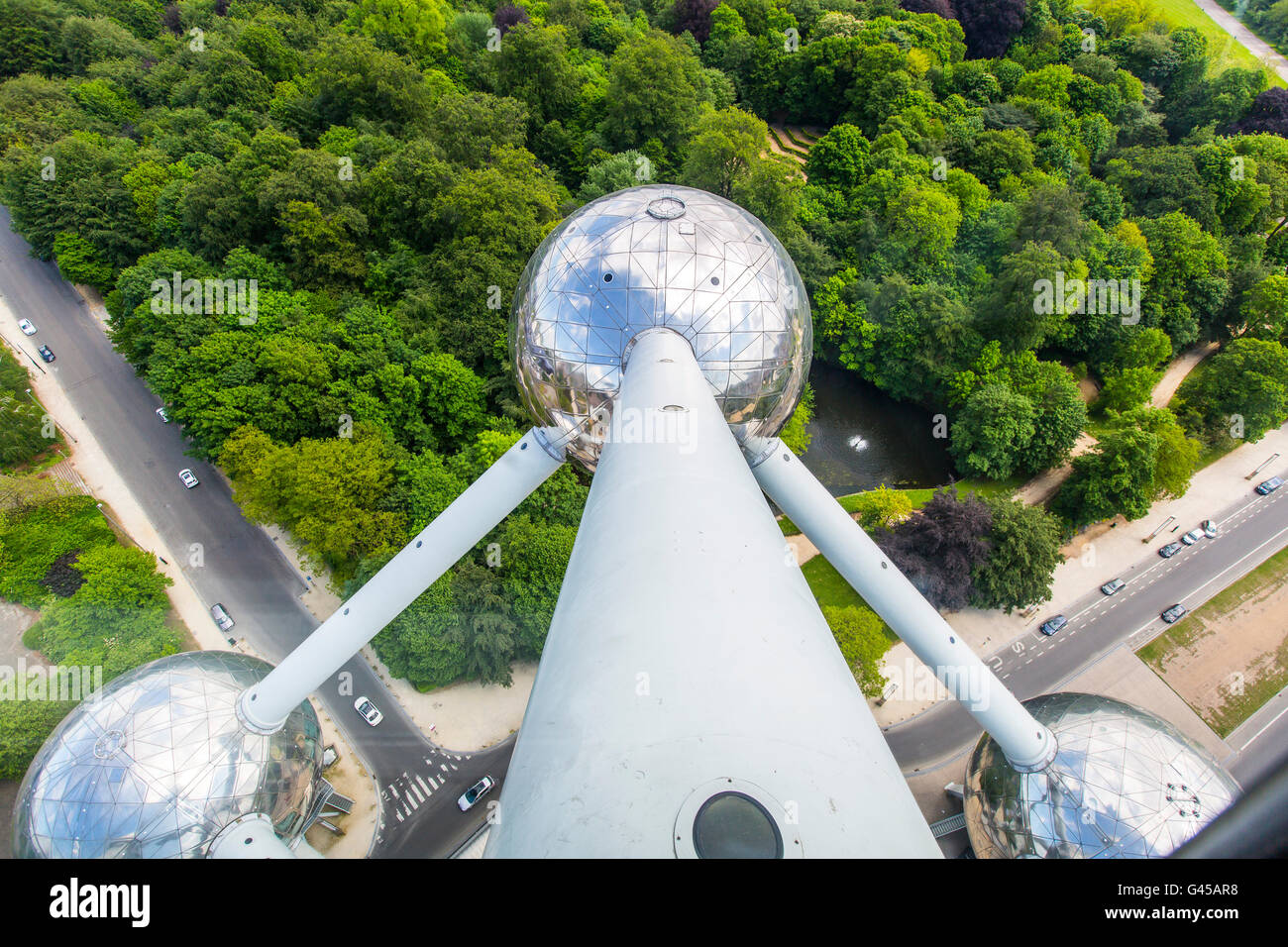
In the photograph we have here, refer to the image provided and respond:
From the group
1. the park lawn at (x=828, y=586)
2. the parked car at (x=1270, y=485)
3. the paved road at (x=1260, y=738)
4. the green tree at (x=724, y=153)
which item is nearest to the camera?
the paved road at (x=1260, y=738)

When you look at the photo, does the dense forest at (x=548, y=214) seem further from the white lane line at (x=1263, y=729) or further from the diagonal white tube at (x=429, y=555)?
the diagonal white tube at (x=429, y=555)

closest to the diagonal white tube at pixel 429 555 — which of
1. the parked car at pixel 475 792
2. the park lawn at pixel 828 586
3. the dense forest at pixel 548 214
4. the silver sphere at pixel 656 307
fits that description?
the silver sphere at pixel 656 307

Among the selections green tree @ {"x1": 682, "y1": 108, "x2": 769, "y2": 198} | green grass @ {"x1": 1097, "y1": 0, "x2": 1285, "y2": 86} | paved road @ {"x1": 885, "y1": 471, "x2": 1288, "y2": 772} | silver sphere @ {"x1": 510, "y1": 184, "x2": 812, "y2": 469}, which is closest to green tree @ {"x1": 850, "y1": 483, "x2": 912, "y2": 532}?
paved road @ {"x1": 885, "y1": 471, "x2": 1288, "y2": 772}

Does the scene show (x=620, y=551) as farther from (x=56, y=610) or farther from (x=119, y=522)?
(x=119, y=522)

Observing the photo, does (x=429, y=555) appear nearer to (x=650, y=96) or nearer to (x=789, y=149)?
(x=650, y=96)
